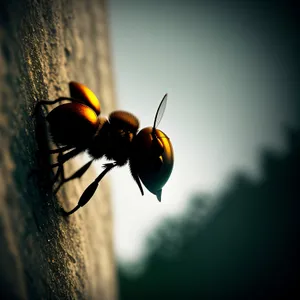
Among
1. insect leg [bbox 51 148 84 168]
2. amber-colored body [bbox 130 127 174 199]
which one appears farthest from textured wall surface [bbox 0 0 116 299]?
amber-colored body [bbox 130 127 174 199]

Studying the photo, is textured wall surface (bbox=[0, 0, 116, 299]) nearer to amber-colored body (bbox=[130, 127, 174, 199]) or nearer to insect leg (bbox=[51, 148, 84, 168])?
insect leg (bbox=[51, 148, 84, 168])

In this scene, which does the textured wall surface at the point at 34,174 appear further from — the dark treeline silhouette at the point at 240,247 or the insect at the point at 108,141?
the dark treeline silhouette at the point at 240,247

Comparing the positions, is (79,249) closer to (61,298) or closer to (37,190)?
(61,298)

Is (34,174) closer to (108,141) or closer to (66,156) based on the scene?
(66,156)

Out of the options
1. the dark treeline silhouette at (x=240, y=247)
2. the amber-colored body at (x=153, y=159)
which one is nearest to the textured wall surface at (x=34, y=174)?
the amber-colored body at (x=153, y=159)

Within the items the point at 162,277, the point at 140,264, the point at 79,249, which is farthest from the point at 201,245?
the point at 79,249

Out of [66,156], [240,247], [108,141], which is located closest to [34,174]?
[66,156]
